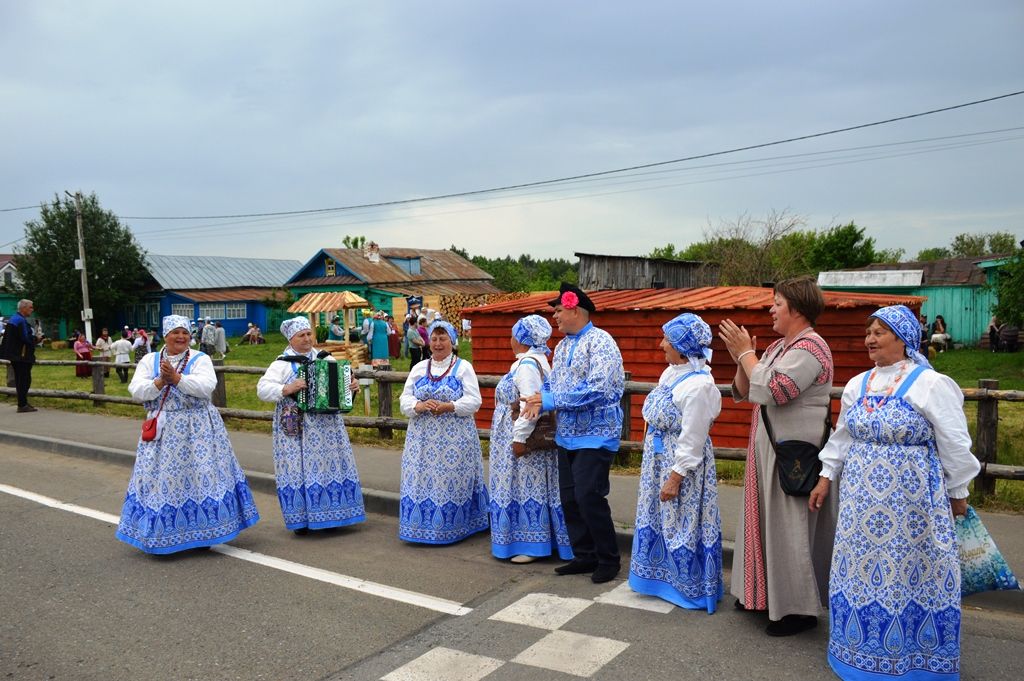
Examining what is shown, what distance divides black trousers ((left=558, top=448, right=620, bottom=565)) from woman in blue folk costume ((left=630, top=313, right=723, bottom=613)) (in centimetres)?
53

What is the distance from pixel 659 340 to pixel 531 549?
6.15 metres

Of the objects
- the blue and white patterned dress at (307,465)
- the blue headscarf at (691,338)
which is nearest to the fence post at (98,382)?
the blue and white patterned dress at (307,465)

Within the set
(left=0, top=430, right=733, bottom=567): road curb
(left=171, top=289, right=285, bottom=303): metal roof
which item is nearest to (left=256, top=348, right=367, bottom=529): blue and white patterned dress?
(left=0, top=430, right=733, bottom=567): road curb

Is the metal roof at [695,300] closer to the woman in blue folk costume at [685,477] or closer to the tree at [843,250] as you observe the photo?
the woman in blue folk costume at [685,477]

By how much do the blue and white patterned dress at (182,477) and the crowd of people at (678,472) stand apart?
1cm

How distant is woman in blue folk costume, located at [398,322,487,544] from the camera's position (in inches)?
261

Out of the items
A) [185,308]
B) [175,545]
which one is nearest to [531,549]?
[175,545]

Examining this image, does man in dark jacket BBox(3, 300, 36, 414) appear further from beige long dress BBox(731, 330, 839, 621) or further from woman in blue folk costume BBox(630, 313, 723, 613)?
beige long dress BBox(731, 330, 839, 621)

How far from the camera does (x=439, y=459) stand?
6.62 metres

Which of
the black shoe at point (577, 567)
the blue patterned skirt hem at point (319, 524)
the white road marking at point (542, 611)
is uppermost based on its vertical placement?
the blue patterned skirt hem at point (319, 524)

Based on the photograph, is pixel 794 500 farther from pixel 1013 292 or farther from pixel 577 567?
pixel 1013 292

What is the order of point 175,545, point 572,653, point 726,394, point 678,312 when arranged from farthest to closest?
point 678,312 < point 726,394 < point 175,545 < point 572,653

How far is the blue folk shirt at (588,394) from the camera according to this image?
5.63 meters

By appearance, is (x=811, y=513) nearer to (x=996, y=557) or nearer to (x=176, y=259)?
(x=996, y=557)
